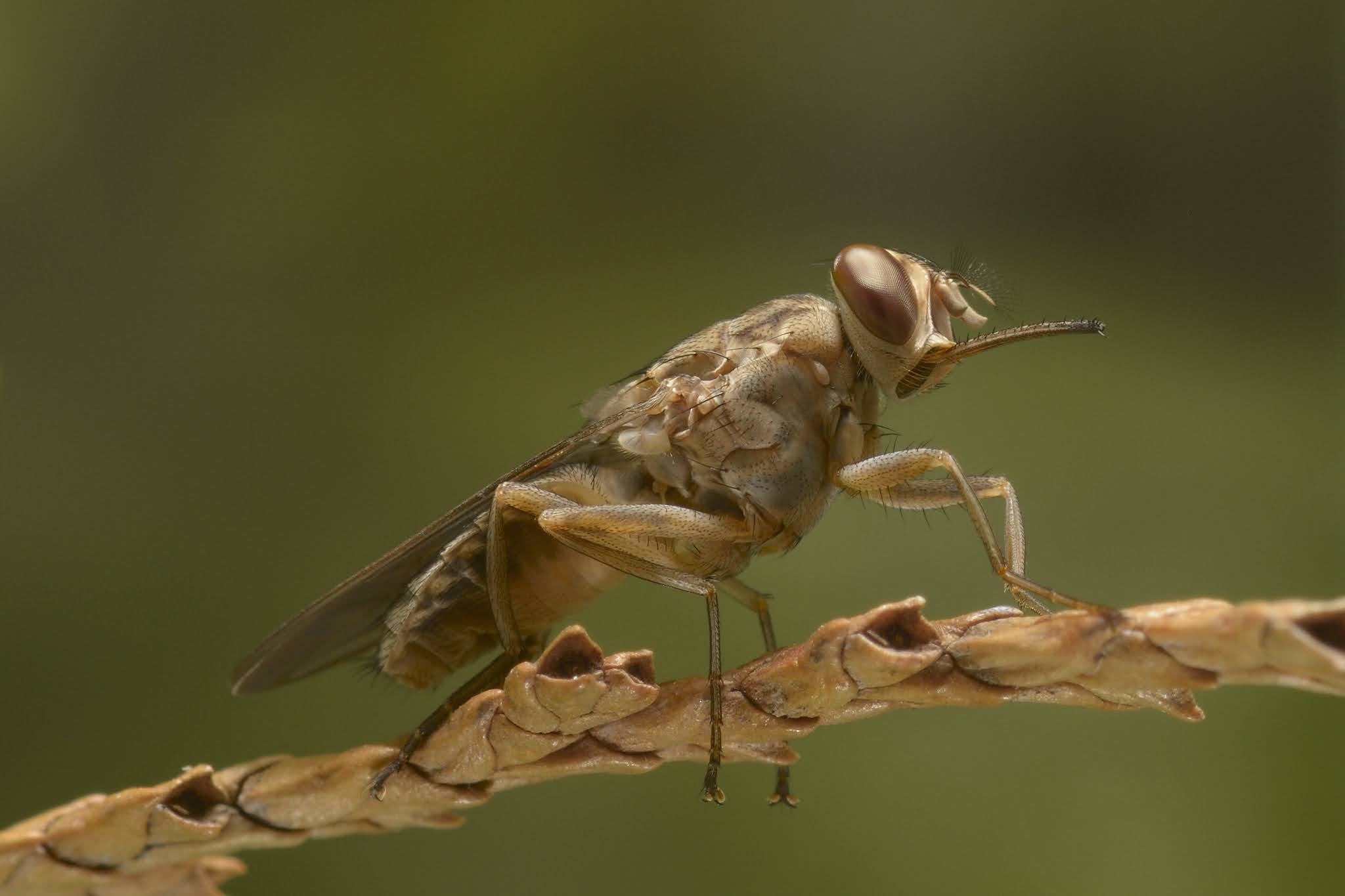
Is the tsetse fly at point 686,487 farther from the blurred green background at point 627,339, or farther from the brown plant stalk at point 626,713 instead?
the blurred green background at point 627,339

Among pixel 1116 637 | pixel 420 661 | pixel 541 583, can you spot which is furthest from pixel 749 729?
pixel 420 661

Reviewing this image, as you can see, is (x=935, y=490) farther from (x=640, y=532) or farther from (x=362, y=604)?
(x=362, y=604)

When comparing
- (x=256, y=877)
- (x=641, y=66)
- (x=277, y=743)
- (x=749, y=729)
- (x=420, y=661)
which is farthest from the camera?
(x=641, y=66)

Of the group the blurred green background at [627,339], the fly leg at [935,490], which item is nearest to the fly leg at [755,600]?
the fly leg at [935,490]

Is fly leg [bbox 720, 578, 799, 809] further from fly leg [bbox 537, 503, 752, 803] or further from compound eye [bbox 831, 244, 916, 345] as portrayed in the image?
compound eye [bbox 831, 244, 916, 345]

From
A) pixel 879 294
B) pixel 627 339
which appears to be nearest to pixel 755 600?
pixel 879 294

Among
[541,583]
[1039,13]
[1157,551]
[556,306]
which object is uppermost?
[1039,13]

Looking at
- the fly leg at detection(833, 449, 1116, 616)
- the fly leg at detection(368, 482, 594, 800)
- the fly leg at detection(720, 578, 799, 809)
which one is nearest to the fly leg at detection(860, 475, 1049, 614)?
the fly leg at detection(833, 449, 1116, 616)

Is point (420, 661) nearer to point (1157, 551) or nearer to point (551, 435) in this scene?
point (551, 435)
